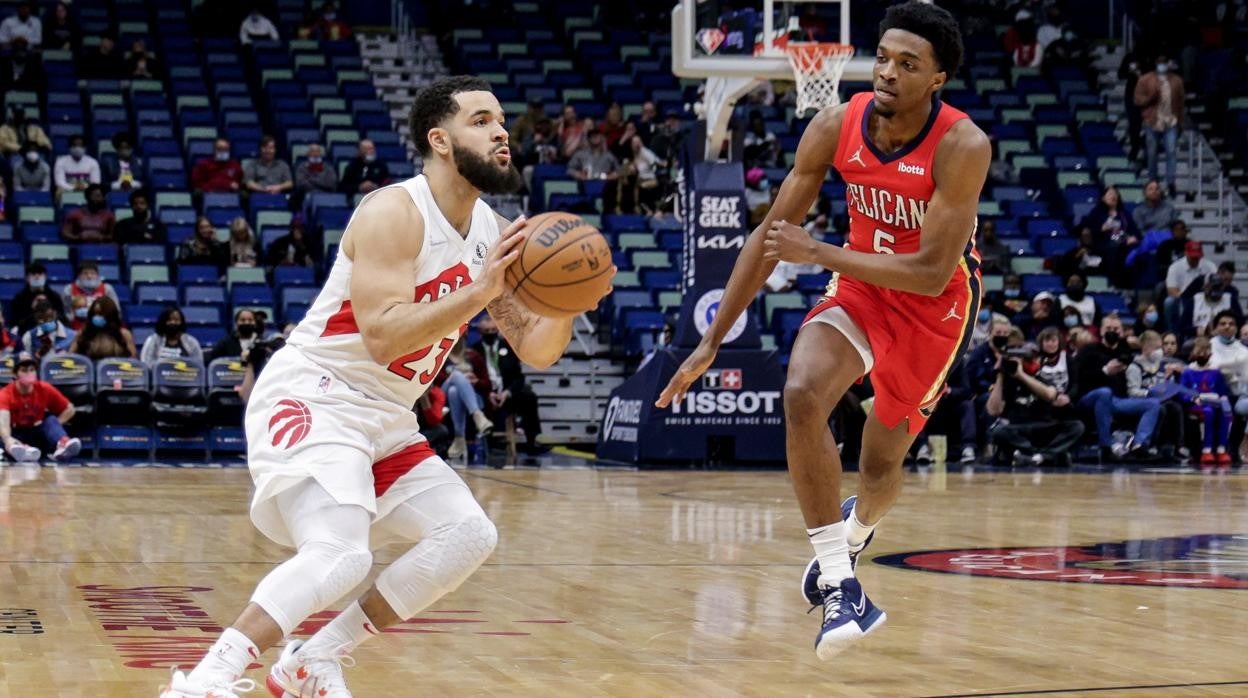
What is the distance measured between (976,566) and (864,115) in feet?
9.86

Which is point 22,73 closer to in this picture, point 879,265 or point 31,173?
point 31,173

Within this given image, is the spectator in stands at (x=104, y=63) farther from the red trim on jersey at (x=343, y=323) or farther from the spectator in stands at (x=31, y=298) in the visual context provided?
the red trim on jersey at (x=343, y=323)

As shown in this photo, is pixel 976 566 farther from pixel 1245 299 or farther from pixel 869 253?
pixel 1245 299

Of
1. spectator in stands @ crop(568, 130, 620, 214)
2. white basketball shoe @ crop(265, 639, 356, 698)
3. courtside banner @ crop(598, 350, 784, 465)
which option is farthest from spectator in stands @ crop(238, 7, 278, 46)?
white basketball shoe @ crop(265, 639, 356, 698)

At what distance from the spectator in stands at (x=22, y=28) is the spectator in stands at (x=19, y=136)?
2396 millimetres

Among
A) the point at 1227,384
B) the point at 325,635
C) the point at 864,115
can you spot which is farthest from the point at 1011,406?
the point at 325,635

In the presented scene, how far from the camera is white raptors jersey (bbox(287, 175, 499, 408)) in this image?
14.8 feet

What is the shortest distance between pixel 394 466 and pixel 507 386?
38.4 ft

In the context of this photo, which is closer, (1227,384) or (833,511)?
(833,511)

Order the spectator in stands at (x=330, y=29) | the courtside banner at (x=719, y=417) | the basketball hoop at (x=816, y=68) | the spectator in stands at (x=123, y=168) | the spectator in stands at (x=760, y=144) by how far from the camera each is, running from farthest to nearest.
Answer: the spectator in stands at (x=330, y=29), the spectator in stands at (x=760, y=144), the spectator in stands at (x=123, y=168), the courtside banner at (x=719, y=417), the basketball hoop at (x=816, y=68)

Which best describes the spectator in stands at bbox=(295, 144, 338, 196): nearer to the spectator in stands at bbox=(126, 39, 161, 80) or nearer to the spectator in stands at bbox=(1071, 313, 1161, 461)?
the spectator in stands at bbox=(126, 39, 161, 80)

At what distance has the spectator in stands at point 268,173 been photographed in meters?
18.5

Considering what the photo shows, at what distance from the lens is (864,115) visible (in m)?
5.74

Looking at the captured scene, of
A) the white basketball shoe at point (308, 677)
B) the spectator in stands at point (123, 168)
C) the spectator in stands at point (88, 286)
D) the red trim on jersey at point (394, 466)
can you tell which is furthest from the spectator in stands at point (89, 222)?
the white basketball shoe at point (308, 677)
